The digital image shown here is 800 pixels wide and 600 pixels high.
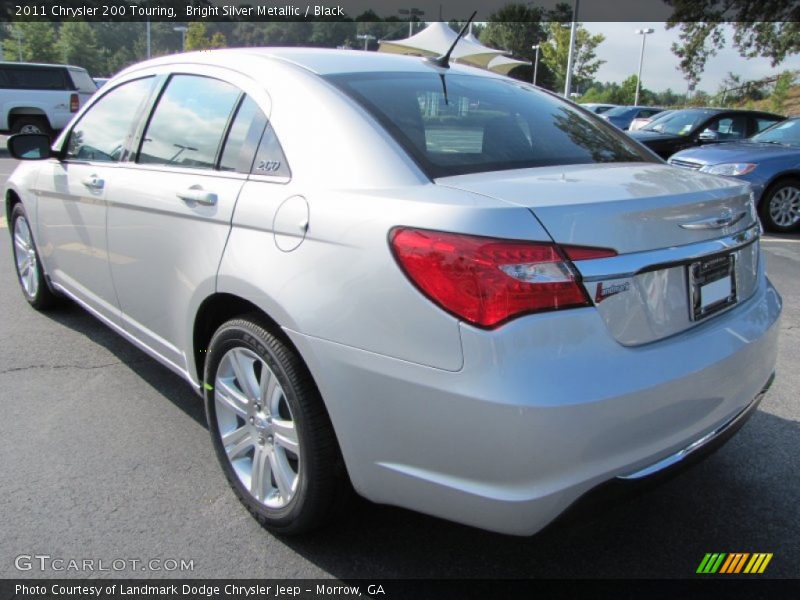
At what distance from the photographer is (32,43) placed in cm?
5678

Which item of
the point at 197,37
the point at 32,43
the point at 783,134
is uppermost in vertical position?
the point at 197,37

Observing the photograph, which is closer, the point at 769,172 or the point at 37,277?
the point at 37,277

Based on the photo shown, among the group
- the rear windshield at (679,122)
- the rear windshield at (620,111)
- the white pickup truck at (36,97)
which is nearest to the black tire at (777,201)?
the rear windshield at (679,122)

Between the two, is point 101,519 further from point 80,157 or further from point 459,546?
point 80,157

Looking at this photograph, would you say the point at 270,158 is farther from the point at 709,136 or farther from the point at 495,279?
the point at 709,136

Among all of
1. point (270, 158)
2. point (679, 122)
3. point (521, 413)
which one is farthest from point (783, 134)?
point (521, 413)

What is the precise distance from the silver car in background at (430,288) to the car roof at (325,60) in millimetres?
22

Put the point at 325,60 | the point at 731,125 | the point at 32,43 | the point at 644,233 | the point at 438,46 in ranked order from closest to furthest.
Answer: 1. the point at 644,233
2. the point at 325,60
3. the point at 731,125
4. the point at 438,46
5. the point at 32,43

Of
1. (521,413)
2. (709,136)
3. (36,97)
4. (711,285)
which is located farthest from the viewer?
(36,97)

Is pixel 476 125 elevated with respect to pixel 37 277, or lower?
elevated

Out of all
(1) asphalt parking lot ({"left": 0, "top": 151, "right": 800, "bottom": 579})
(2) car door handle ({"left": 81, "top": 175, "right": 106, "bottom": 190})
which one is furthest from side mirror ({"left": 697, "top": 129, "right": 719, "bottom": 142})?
(2) car door handle ({"left": 81, "top": 175, "right": 106, "bottom": 190})

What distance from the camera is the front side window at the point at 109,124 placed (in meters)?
3.22

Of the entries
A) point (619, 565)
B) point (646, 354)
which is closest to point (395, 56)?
point (646, 354)

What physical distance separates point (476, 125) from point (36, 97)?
56.9 ft
